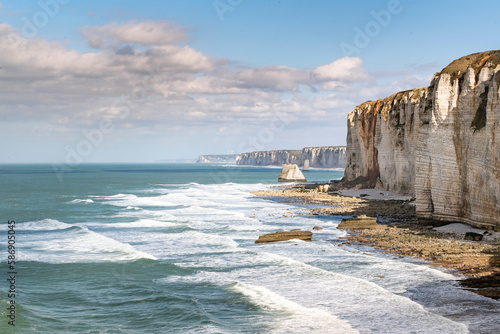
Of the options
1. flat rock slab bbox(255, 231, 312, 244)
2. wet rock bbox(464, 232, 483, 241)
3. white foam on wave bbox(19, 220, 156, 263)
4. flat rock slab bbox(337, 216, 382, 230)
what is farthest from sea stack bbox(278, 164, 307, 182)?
wet rock bbox(464, 232, 483, 241)

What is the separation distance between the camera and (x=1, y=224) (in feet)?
125

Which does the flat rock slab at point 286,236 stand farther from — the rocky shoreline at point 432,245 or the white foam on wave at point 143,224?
the white foam on wave at point 143,224

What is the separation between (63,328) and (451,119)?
25.5 meters

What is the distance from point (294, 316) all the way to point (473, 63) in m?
23.2

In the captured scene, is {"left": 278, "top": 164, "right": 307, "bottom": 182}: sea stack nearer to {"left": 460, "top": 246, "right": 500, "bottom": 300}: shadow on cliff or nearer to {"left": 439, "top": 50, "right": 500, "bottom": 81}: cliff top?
{"left": 439, "top": 50, "right": 500, "bottom": 81}: cliff top

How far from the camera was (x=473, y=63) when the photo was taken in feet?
99.1

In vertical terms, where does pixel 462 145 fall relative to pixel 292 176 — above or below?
above

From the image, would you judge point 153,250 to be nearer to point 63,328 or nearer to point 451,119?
point 63,328

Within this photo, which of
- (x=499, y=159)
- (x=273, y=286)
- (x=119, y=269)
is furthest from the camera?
(x=499, y=159)

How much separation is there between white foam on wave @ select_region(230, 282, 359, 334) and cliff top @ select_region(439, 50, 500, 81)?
68.7 ft

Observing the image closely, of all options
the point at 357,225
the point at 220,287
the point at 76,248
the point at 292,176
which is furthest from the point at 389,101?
the point at 220,287

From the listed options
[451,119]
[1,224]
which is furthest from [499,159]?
[1,224]

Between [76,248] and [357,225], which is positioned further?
[357,225]

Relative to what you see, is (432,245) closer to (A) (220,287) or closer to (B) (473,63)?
(A) (220,287)
